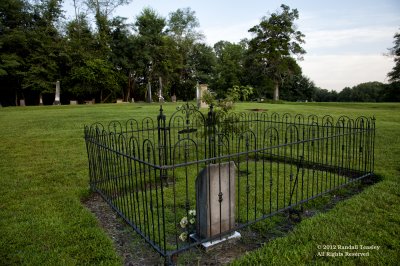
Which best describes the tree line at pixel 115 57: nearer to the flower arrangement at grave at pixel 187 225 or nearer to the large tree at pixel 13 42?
the large tree at pixel 13 42

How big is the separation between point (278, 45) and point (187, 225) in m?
42.0

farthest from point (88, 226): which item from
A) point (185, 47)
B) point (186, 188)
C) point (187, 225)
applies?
point (185, 47)

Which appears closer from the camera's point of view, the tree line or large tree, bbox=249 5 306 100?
the tree line

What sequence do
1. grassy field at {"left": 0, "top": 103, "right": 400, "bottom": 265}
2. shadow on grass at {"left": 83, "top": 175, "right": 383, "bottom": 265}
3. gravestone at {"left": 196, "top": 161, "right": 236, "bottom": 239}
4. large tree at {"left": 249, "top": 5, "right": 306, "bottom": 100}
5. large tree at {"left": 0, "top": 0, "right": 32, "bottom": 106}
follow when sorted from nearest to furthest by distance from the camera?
grassy field at {"left": 0, "top": 103, "right": 400, "bottom": 265} < shadow on grass at {"left": 83, "top": 175, "right": 383, "bottom": 265} < gravestone at {"left": 196, "top": 161, "right": 236, "bottom": 239} < large tree at {"left": 0, "top": 0, "right": 32, "bottom": 106} < large tree at {"left": 249, "top": 5, "right": 306, "bottom": 100}

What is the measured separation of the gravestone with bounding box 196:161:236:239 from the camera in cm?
345

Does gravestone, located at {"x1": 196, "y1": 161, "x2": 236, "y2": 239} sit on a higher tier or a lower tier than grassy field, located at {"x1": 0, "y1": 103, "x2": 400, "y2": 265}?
higher

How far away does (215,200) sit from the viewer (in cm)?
353

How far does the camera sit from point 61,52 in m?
33.9

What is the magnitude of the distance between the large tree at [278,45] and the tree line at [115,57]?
15 centimetres

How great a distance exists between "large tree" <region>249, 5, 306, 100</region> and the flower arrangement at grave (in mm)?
39716

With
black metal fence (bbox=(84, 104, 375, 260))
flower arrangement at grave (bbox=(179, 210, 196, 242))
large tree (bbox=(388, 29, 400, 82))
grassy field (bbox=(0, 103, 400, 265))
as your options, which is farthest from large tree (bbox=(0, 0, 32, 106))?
large tree (bbox=(388, 29, 400, 82))

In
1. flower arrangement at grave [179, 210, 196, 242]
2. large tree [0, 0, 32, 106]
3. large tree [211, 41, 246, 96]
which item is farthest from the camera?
large tree [211, 41, 246, 96]

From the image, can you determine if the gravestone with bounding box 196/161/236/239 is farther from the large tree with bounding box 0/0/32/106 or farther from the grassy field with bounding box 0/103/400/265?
the large tree with bounding box 0/0/32/106

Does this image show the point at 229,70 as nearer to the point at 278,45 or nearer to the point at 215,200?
the point at 278,45
